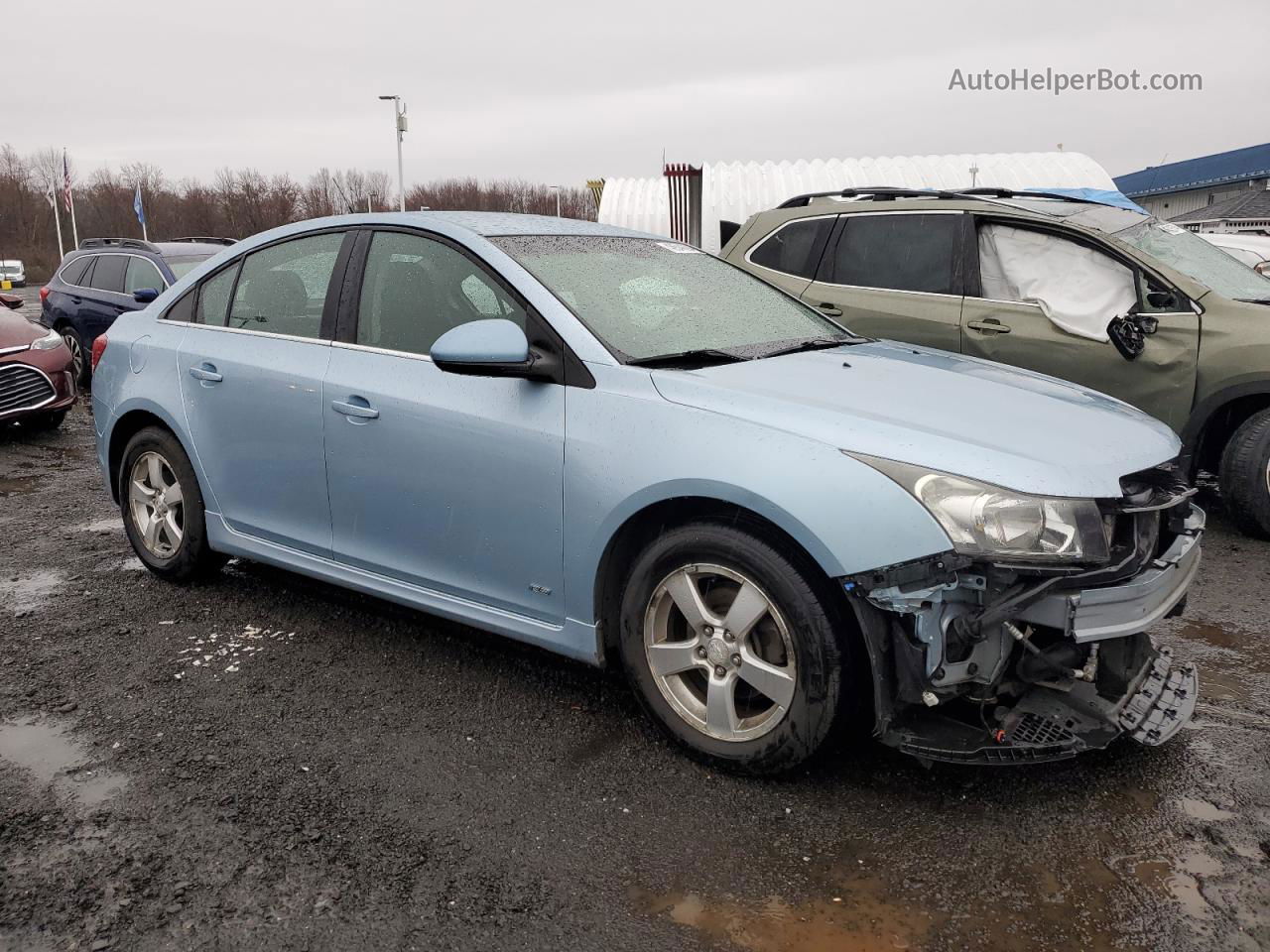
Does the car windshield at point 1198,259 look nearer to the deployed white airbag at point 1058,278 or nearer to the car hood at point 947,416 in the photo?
the deployed white airbag at point 1058,278

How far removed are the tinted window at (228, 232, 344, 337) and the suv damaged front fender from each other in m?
2.47

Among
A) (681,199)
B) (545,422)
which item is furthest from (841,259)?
(681,199)

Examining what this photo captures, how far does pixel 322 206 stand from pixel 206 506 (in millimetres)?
73829

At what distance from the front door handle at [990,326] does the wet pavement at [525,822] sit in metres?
2.47

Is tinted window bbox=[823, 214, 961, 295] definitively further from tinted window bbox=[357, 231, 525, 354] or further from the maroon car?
the maroon car

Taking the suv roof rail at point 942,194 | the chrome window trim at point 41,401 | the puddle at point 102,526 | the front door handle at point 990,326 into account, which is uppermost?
the suv roof rail at point 942,194

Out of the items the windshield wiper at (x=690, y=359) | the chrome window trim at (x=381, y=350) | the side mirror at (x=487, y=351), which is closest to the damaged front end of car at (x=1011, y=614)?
the windshield wiper at (x=690, y=359)

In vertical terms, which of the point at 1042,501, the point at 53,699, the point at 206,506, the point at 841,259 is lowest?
the point at 53,699

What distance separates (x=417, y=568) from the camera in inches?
145

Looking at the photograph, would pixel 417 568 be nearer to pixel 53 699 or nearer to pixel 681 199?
pixel 53 699

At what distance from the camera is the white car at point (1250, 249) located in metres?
7.46

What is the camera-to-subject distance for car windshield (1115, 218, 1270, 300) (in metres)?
6.14

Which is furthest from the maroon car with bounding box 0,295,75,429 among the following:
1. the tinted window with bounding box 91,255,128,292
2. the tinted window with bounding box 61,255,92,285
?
the tinted window with bounding box 61,255,92,285

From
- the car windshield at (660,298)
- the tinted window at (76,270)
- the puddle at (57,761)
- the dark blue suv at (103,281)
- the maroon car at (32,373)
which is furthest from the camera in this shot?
the tinted window at (76,270)
